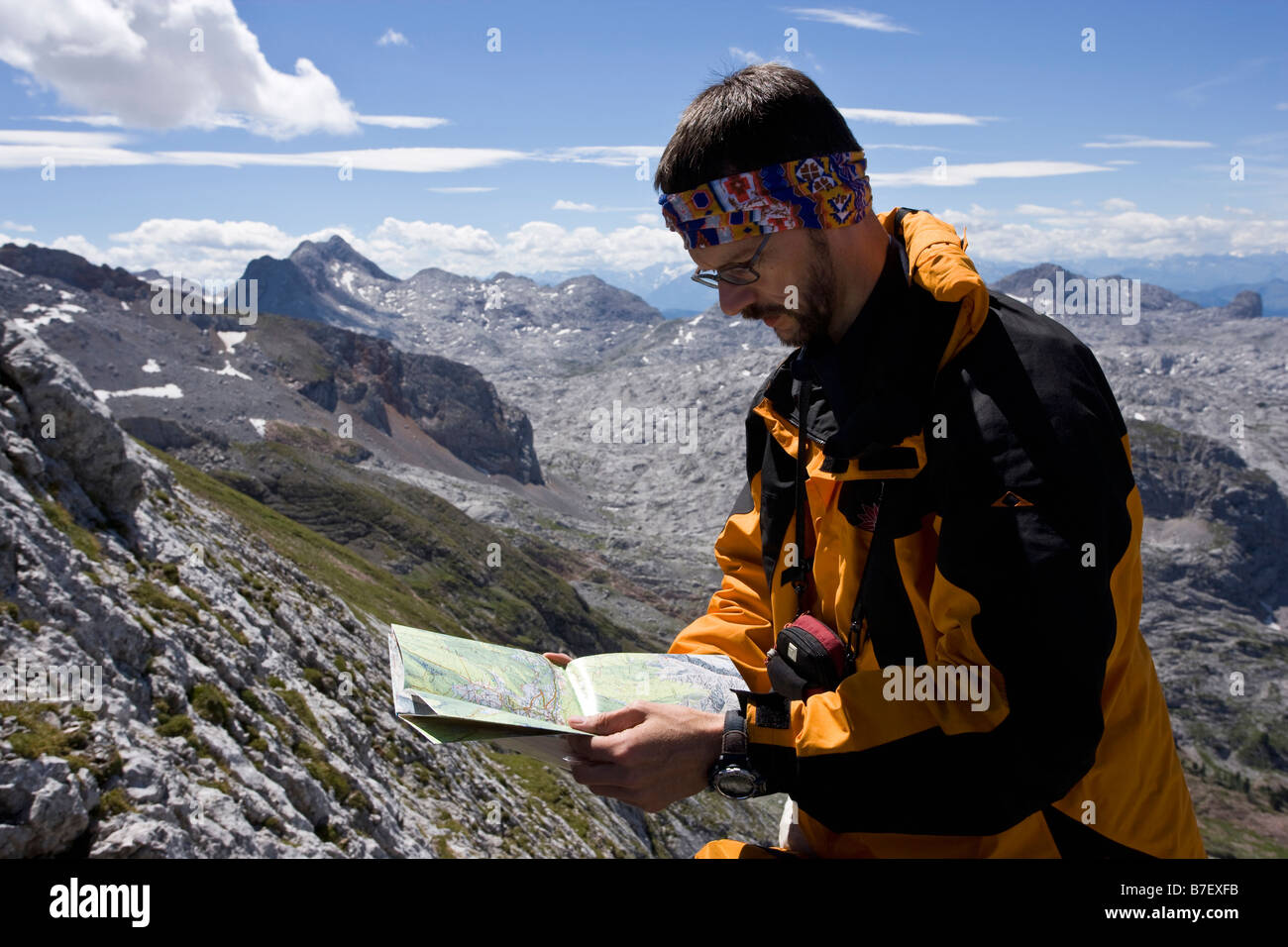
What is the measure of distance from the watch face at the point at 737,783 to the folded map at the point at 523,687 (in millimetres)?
483

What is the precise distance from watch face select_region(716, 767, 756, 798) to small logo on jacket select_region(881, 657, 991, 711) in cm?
84

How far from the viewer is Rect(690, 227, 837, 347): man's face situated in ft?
16.4

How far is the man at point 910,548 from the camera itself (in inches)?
148

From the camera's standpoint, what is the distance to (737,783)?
4430 mm

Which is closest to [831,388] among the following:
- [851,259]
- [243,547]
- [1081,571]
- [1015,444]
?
[851,259]

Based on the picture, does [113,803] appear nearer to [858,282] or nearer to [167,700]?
[167,700]

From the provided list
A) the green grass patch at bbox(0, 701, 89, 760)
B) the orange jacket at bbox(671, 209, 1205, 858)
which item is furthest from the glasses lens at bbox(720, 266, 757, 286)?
the green grass patch at bbox(0, 701, 89, 760)

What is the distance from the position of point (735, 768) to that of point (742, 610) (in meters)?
1.69

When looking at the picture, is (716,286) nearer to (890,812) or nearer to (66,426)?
(890,812)

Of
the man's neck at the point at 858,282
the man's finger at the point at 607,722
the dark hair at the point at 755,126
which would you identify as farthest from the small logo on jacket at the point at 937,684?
the dark hair at the point at 755,126

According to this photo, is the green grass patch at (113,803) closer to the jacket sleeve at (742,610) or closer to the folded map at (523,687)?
the folded map at (523,687)

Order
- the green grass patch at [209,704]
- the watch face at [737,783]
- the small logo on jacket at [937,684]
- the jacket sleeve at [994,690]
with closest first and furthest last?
the jacket sleeve at [994,690]
the small logo on jacket at [937,684]
the watch face at [737,783]
the green grass patch at [209,704]

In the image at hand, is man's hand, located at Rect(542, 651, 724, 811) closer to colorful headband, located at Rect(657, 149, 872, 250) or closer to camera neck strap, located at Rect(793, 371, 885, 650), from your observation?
camera neck strap, located at Rect(793, 371, 885, 650)

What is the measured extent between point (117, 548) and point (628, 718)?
17.9m
